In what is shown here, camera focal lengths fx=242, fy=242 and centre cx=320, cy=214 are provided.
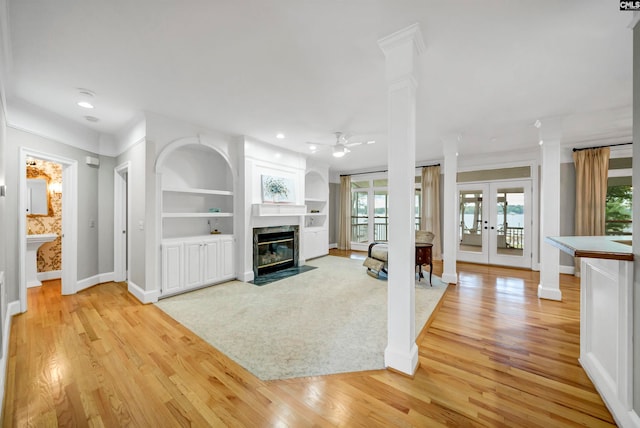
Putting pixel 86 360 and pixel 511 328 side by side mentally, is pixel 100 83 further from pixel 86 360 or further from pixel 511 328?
pixel 511 328

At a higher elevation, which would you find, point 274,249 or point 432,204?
point 432,204

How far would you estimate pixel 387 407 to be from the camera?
1611mm

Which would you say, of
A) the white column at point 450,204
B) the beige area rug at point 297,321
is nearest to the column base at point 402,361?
the beige area rug at point 297,321

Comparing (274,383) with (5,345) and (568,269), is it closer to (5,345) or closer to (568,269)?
(5,345)

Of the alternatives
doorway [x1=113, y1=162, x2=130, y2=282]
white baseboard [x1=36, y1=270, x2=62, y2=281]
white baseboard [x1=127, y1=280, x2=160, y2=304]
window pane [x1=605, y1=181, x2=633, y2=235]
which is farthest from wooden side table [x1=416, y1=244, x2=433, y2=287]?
white baseboard [x1=36, y1=270, x2=62, y2=281]

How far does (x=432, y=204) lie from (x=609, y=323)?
4.98 m

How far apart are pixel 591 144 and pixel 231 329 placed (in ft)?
23.5

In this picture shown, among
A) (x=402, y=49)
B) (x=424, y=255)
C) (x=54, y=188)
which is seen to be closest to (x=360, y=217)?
(x=424, y=255)

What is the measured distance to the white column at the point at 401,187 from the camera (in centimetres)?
189

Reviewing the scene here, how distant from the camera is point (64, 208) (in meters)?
3.78

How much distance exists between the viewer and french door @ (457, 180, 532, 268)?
18.2 ft

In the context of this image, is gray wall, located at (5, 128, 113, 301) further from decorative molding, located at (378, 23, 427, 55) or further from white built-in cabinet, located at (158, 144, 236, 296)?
decorative molding, located at (378, 23, 427, 55)

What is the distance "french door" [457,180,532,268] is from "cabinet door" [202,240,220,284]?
5.76 m

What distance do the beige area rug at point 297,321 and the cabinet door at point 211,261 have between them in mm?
180
